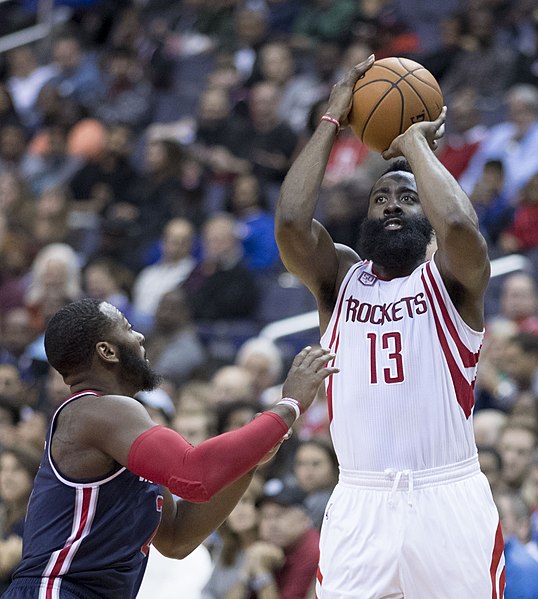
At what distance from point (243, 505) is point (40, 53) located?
11.2 m

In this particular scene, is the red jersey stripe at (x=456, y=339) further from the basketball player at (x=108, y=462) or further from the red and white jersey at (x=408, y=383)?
the basketball player at (x=108, y=462)

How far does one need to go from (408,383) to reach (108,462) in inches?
44.5

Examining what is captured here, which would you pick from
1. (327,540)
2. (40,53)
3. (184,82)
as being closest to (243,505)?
(327,540)

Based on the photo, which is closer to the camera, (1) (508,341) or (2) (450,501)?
(2) (450,501)

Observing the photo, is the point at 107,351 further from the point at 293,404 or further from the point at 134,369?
the point at 293,404

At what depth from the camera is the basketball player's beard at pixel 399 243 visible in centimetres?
489

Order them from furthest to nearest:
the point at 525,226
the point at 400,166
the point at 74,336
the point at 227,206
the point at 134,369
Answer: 1. the point at 227,206
2. the point at 525,226
3. the point at 400,166
4. the point at 134,369
5. the point at 74,336

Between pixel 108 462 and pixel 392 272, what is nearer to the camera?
pixel 108 462

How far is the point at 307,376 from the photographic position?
4.42m

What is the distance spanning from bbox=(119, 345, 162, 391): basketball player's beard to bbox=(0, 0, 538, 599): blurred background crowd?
2015 mm

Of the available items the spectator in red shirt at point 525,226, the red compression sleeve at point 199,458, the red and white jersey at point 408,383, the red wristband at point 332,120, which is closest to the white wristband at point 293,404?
the red compression sleeve at point 199,458

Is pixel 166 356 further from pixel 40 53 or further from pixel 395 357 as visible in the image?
pixel 40 53

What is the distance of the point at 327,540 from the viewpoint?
4723 millimetres

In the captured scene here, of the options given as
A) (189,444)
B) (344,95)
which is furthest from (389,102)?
(189,444)
